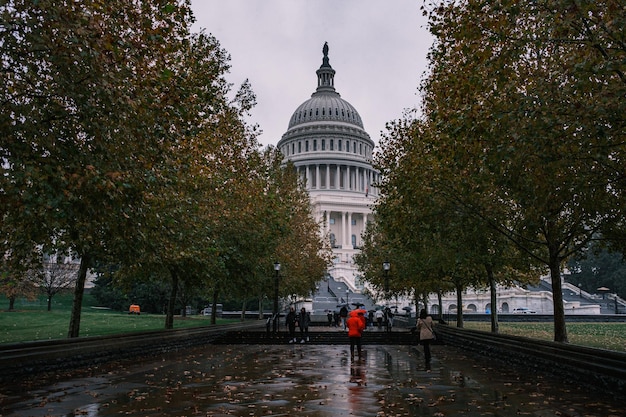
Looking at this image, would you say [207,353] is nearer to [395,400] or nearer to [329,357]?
[329,357]

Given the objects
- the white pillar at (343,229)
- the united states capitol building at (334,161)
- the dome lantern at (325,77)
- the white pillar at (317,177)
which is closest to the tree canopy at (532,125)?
the united states capitol building at (334,161)

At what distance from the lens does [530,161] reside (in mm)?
14688

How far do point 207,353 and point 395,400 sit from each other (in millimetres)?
14333

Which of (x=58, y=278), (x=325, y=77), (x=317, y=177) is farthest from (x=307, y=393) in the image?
(x=325, y=77)

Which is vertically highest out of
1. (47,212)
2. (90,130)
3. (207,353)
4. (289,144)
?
(289,144)

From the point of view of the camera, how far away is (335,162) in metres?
160

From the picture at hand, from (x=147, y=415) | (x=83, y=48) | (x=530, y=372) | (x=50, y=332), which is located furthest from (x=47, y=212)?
(x=50, y=332)

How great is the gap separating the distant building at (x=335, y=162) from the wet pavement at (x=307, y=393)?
12272cm

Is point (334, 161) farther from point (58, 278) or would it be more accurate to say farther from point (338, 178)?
point (58, 278)

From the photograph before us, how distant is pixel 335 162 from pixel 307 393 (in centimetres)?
14873

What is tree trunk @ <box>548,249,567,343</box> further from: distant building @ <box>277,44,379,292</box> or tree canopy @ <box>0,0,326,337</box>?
distant building @ <box>277,44,379,292</box>

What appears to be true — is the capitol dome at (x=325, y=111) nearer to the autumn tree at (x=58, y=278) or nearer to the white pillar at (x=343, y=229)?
the white pillar at (x=343, y=229)

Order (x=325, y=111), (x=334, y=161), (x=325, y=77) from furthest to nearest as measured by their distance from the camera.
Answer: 1. (x=325, y=77)
2. (x=325, y=111)
3. (x=334, y=161)

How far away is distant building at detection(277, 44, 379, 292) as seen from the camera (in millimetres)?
148250
